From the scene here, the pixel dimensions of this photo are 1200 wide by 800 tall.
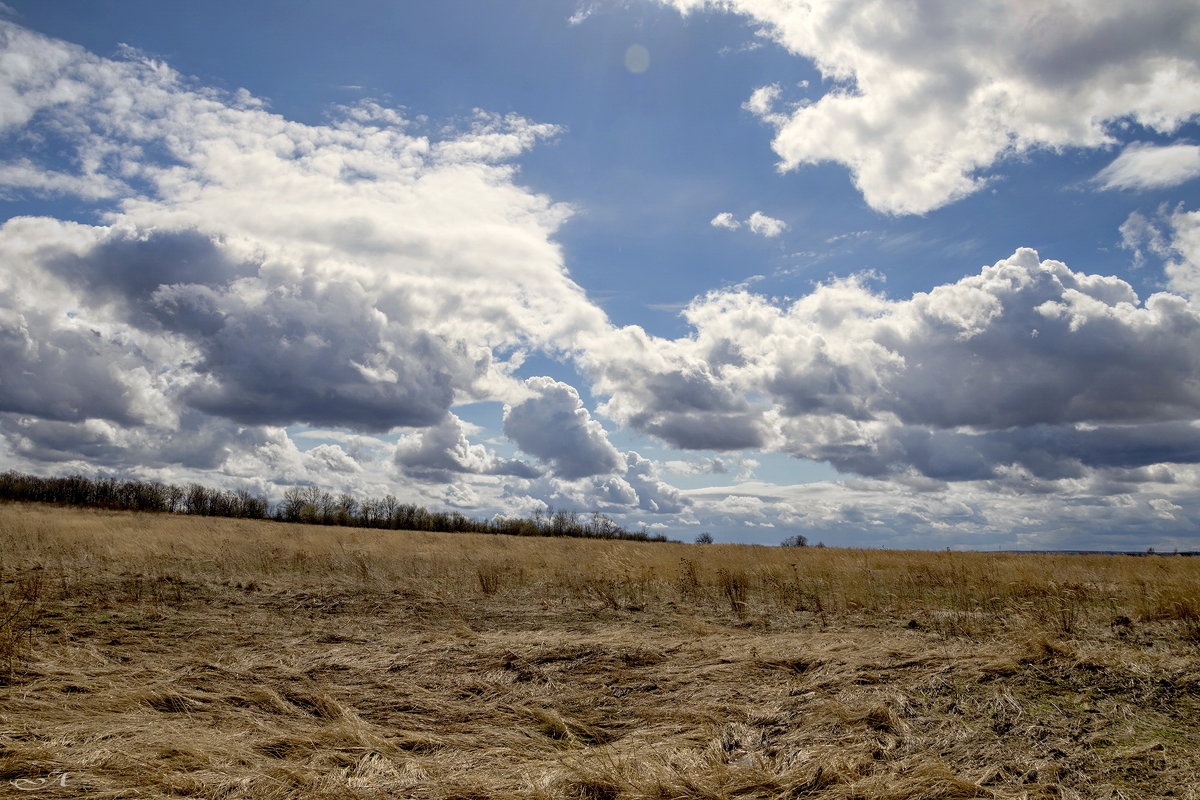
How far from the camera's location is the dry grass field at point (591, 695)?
458 centimetres

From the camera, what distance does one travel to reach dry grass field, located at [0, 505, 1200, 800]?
15.0ft

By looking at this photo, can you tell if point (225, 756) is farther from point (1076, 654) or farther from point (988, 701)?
point (1076, 654)

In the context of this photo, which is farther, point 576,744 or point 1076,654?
point 1076,654

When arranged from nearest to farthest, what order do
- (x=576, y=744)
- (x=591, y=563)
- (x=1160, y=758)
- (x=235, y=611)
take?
1. (x=1160, y=758)
2. (x=576, y=744)
3. (x=235, y=611)
4. (x=591, y=563)

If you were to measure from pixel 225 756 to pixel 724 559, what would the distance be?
658 inches

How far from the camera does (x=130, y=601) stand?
11.2 meters

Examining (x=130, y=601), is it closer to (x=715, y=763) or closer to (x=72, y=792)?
(x=72, y=792)

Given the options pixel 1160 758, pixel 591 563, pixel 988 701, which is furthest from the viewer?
pixel 591 563

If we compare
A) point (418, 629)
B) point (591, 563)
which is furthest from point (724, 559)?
point (418, 629)

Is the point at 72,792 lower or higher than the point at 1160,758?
lower

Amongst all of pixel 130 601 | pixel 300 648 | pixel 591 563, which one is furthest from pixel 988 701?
pixel 591 563

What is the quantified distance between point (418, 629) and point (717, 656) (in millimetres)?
4773

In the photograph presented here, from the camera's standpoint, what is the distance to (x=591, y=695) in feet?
21.9

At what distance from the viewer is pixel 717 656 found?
775 cm
